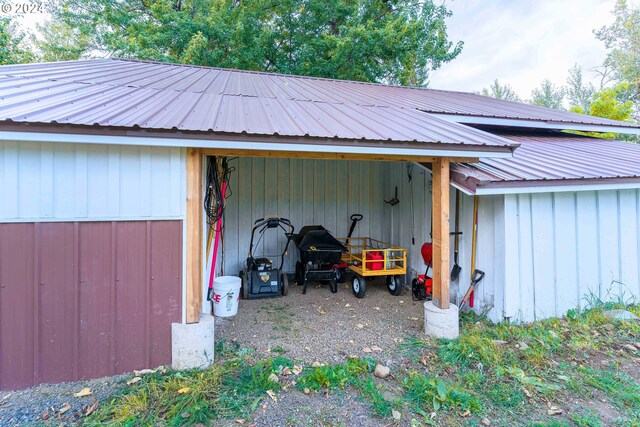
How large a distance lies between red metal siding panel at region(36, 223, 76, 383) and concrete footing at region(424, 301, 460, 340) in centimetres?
351

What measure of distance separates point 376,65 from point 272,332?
1139 cm

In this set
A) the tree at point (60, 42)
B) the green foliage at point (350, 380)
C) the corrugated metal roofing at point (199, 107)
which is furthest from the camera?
the tree at point (60, 42)

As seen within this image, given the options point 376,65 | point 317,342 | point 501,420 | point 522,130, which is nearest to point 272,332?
point 317,342

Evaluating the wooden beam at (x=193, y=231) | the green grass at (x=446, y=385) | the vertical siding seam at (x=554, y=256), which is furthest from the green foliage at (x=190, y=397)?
the vertical siding seam at (x=554, y=256)

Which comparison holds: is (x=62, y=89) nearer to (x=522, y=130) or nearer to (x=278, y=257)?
(x=278, y=257)

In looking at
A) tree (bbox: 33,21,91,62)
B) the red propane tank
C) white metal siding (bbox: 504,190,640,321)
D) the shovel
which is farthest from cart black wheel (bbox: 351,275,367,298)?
tree (bbox: 33,21,91,62)

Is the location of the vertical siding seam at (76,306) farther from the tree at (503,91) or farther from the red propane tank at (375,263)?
the tree at (503,91)

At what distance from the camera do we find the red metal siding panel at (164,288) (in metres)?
2.99

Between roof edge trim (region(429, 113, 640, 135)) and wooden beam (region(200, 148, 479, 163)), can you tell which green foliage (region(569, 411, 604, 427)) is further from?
roof edge trim (region(429, 113, 640, 135))

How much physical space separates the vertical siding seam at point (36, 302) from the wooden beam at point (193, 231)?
1.15 meters

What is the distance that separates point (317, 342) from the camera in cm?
370

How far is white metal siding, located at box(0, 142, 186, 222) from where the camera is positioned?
265cm

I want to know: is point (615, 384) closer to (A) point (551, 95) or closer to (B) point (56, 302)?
(B) point (56, 302)

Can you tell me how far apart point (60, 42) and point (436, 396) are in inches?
805
